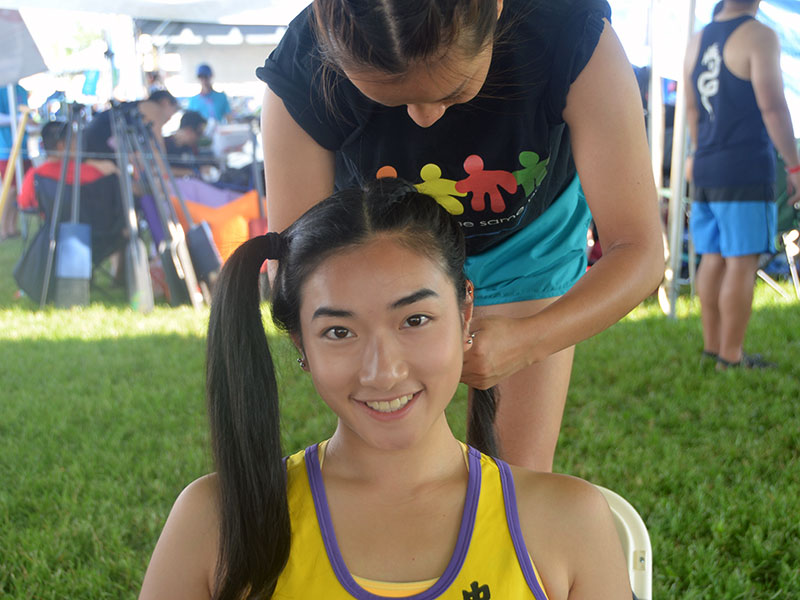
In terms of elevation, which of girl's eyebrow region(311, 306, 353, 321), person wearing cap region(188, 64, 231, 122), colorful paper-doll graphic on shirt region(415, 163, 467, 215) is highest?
person wearing cap region(188, 64, 231, 122)

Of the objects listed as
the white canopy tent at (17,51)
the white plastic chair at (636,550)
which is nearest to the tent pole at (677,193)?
the white plastic chair at (636,550)

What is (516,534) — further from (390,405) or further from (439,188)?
(439,188)

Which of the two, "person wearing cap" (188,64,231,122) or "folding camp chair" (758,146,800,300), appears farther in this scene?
"person wearing cap" (188,64,231,122)

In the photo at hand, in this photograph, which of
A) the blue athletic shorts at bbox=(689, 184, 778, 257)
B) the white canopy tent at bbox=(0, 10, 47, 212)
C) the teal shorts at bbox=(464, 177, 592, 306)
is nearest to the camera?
the teal shorts at bbox=(464, 177, 592, 306)

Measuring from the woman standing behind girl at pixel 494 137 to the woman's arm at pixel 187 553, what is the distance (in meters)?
0.47

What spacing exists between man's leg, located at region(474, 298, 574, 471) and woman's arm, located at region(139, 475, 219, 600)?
0.69 m

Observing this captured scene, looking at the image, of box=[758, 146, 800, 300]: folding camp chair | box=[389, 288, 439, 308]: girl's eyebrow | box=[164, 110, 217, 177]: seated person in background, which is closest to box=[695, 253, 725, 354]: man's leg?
box=[758, 146, 800, 300]: folding camp chair

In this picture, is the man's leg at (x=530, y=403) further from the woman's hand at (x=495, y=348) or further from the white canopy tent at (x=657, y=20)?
the white canopy tent at (x=657, y=20)

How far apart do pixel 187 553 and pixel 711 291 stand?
333cm

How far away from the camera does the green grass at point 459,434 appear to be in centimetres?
229

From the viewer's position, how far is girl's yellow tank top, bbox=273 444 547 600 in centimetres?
119

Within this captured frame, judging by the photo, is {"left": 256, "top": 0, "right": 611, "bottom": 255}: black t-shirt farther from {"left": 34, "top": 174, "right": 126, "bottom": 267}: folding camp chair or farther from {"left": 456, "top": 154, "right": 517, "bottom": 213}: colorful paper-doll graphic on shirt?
{"left": 34, "top": 174, "right": 126, "bottom": 267}: folding camp chair

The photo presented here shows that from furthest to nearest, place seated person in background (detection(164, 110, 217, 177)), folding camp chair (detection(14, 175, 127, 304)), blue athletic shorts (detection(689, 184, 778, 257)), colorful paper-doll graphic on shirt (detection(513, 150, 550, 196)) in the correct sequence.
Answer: seated person in background (detection(164, 110, 217, 177))
folding camp chair (detection(14, 175, 127, 304))
blue athletic shorts (detection(689, 184, 778, 257))
colorful paper-doll graphic on shirt (detection(513, 150, 550, 196))

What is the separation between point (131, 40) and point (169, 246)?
7.84 ft
